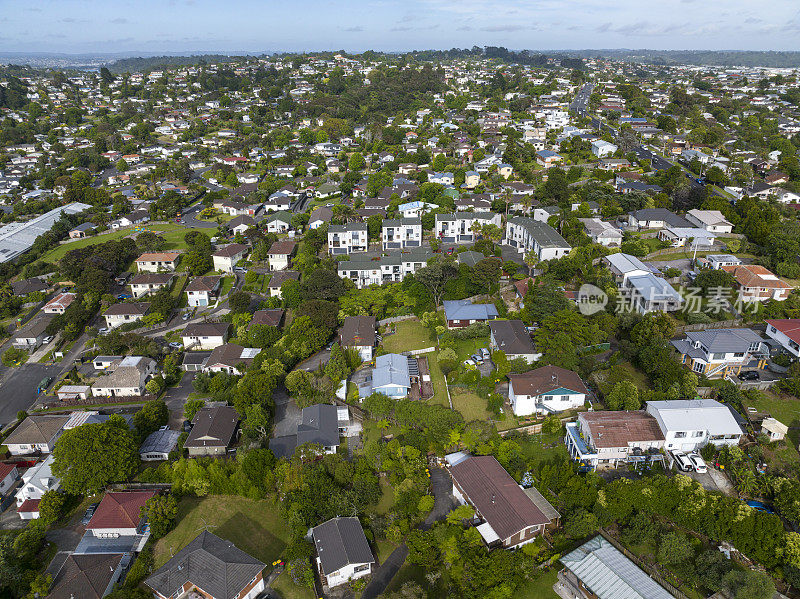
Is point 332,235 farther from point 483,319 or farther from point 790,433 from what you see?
point 790,433

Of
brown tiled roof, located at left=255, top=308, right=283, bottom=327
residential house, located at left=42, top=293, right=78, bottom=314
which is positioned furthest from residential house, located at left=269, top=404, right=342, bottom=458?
residential house, located at left=42, top=293, right=78, bottom=314

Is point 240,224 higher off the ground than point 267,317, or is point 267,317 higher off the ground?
point 240,224

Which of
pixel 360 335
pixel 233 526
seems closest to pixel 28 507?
pixel 233 526

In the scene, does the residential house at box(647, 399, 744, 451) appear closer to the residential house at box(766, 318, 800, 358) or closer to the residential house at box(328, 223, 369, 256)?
the residential house at box(766, 318, 800, 358)

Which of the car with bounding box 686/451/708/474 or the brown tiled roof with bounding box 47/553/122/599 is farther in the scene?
the car with bounding box 686/451/708/474

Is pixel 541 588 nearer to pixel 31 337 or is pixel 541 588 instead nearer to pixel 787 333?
pixel 787 333

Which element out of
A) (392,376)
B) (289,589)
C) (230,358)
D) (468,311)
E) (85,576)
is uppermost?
(468,311)

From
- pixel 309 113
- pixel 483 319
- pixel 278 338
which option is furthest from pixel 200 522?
pixel 309 113
